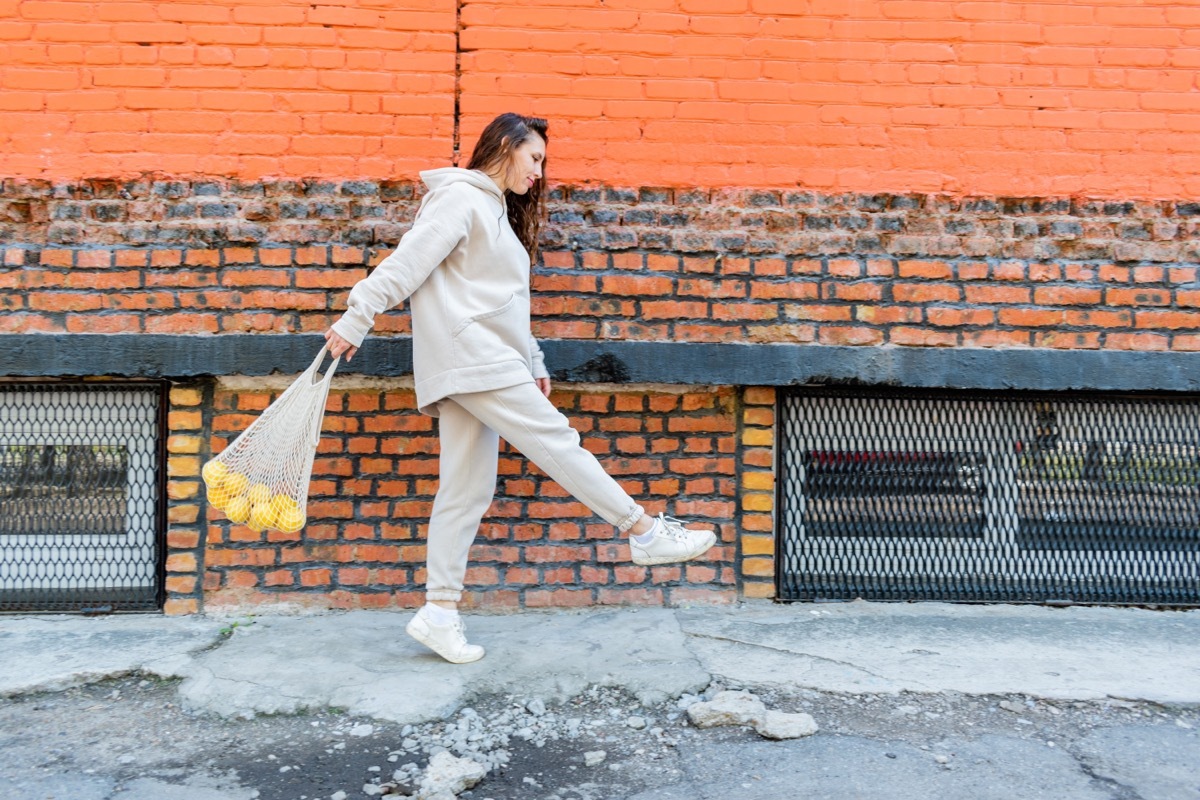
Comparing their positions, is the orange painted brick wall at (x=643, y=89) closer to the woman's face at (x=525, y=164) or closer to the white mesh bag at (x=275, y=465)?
the woman's face at (x=525, y=164)

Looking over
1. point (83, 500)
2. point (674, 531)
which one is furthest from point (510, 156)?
point (83, 500)

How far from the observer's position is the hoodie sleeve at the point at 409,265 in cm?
266

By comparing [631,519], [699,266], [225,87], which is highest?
[225,87]

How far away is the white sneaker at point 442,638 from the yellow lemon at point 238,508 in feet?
2.16

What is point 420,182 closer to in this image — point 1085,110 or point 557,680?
point 557,680

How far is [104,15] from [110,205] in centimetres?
74

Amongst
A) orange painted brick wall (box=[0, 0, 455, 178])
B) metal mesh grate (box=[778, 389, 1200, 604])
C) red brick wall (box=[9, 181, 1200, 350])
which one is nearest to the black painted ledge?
red brick wall (box=[9, 181, 1200, 350])

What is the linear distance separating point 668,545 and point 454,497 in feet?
2.43

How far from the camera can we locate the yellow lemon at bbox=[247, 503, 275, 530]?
2850 mm

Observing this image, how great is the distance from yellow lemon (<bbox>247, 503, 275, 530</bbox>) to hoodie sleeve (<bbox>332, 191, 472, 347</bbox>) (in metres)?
0.64

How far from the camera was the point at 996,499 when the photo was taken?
12.1 feet

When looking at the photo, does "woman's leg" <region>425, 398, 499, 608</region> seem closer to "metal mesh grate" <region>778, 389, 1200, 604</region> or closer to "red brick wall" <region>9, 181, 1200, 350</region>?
"red brick wall" <region>9, 181, 1200, 350</region>

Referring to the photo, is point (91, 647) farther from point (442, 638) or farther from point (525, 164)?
point (525, 164)

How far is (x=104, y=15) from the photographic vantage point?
3.39m
